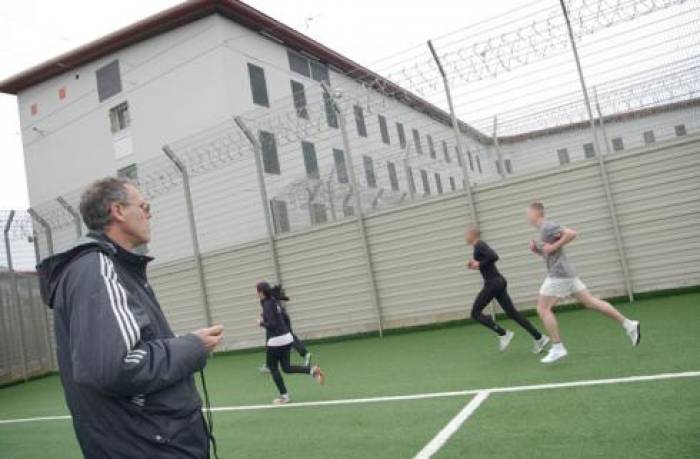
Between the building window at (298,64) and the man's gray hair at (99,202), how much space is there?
2093 centimetres

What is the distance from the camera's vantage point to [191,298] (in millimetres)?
13578

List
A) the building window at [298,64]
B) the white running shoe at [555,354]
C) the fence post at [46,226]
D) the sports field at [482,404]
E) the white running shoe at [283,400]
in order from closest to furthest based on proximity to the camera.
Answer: the sports field at [482,404] < the white running shoe at [555,354] < the white running shoe at [283,400] < the fence post at [46,226] < the building window at [298,64]

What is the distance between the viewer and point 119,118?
21906mm

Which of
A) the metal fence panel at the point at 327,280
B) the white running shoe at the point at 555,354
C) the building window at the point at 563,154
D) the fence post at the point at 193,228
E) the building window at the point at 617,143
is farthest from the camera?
the fence post at the point at 193,228

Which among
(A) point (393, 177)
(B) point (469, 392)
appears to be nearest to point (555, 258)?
(B) point (469, 392)

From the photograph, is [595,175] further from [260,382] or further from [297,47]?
Answer: [297,47]

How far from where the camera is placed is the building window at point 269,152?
12.6 metres

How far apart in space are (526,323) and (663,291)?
12.2ft

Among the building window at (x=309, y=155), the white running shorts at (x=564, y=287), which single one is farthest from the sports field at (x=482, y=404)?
the building window at (x=309, y=155)

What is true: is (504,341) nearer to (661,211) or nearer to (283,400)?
(283,400)

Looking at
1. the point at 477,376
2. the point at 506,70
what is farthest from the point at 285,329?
the point at 506,70

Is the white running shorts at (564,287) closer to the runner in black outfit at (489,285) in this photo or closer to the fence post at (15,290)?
the runner in black outfit at (489,285)

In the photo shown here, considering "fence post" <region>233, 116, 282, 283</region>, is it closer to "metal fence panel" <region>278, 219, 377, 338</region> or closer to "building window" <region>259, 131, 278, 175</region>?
"metal fence panel" <region>278, 219, 377, 338</region>

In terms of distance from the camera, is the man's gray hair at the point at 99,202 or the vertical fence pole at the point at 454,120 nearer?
the man's gray hair at the point at 99,202
